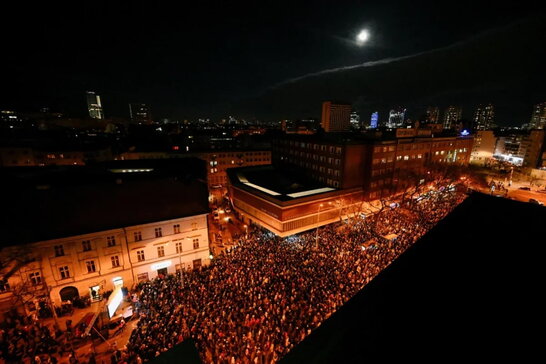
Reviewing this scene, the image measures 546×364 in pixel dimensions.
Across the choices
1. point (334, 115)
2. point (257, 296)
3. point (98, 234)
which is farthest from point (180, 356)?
point (334, 115)

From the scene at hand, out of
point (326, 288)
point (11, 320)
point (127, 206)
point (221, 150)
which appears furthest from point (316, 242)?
point (221, 150)

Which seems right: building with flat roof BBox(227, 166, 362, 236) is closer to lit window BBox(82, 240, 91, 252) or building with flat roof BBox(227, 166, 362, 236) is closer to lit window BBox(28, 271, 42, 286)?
lit window BBox(82, 240, 91, 252)

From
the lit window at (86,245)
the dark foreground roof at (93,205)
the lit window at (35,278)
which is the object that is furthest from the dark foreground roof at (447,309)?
the lit window at (35,278)

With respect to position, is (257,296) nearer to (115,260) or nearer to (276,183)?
(115,260)

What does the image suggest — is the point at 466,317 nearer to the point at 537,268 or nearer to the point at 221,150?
the point at 537,268

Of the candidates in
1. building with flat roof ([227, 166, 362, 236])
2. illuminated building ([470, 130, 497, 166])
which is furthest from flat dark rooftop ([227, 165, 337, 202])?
illuminated building ([470, 130, 497, 166])
